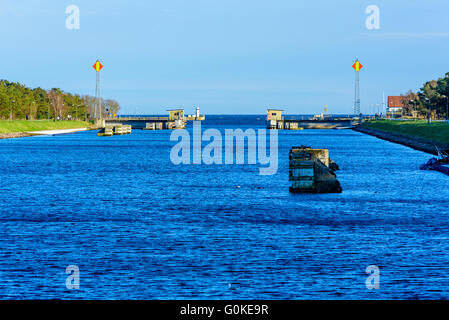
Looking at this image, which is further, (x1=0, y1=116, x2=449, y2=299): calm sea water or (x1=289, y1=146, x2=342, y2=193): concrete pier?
(x1=289, y1=146, x2=342, y2=193): concrete pier

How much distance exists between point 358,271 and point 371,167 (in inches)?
2578

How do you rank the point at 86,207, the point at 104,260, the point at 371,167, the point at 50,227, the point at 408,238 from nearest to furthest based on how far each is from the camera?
1. the point at 104,260
2. the point at 408,238
3. the point at 50,227
4. the point at 86,207
5. the point at 371,167

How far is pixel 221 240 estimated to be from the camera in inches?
1444

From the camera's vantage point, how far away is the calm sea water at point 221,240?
26.8 m

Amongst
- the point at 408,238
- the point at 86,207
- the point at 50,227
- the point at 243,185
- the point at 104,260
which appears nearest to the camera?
the point at 104,260

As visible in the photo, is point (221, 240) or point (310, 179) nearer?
point (221, 240)

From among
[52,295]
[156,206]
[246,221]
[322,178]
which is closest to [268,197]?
[322,178]

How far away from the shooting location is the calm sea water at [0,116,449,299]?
26.8 metres

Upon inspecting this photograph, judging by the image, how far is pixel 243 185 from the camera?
225ft

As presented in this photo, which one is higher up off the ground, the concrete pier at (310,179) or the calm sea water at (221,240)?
the concrete pier at (310,179)

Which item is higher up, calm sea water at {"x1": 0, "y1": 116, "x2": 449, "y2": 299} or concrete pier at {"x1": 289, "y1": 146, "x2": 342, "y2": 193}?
concrete pier at {"x1": 289, "y1": 146, "x2": 342, "y2": 193}

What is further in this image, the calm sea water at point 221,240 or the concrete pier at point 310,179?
the concrete pier at point 310,179

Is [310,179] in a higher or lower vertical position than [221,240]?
higher
